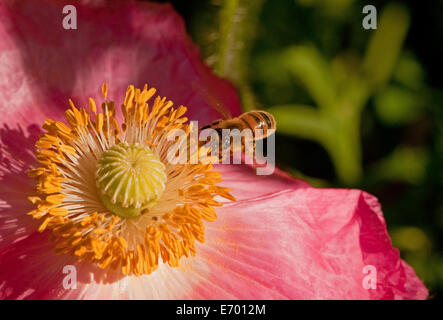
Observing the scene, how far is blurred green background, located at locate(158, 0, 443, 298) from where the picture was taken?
275 cm

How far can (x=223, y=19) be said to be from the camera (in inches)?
89.9

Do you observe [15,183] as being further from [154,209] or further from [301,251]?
[301,251]

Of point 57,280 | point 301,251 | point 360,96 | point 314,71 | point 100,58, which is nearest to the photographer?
point 57,280

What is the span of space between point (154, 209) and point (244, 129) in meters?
0.42

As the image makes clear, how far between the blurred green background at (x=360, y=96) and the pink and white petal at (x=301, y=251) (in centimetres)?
50

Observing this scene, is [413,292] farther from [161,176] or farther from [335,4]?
[335,4]

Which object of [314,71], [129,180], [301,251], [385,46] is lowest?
[301,251]

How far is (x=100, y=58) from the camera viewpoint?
2258 mm

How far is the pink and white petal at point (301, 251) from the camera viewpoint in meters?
2.01

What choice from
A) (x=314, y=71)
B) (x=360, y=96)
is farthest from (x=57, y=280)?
(x=360, y=96)

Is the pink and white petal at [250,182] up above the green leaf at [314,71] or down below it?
below

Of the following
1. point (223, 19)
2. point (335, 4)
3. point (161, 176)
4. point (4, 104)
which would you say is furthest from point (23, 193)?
point (335, 4)

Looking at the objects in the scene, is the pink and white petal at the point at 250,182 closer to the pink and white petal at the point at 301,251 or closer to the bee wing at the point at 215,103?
the pink and white petal at the point at 301,251

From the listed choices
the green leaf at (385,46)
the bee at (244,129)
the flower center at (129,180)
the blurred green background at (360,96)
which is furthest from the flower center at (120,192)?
the green leaf at (385,46)
